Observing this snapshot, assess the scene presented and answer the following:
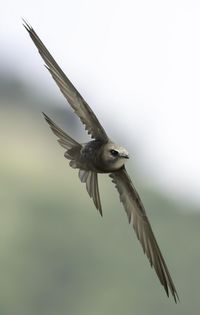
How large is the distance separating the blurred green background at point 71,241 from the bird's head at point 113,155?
9987 cm

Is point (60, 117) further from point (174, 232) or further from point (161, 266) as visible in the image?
point (161, 266)

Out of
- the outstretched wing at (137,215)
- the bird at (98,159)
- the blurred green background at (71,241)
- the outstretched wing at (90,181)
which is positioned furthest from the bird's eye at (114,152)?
the blurred green background at (71,241)

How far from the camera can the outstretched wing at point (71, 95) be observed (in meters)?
11.7

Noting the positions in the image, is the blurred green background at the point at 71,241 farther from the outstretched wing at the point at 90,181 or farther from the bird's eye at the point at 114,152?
the bird's eye at the point at 114,152

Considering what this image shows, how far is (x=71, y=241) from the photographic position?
137 metres

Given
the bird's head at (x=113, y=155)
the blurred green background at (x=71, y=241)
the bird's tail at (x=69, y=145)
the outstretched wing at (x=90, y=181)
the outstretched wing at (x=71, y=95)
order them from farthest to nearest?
the blurred green background at (x=71, y=241), the outstretched wing at (x=90, y=181), the bird's tail at (x=69, y=145), the bird's head at (x=113, y=155), the outstretched wing at (x=71, y=95)

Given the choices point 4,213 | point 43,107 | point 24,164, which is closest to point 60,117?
point 43,107

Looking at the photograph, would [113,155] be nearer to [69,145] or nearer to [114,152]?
[114,152]

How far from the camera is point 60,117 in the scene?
6107 inches

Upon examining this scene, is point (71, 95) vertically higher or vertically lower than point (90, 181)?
higher

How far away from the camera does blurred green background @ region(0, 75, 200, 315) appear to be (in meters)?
120

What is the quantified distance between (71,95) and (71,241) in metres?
125

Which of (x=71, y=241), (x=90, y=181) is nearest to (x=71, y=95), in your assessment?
(x=90, y=181)

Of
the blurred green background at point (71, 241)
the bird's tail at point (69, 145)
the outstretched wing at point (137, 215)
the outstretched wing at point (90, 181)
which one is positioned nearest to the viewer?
the outstretched wing at point (137, 215)
